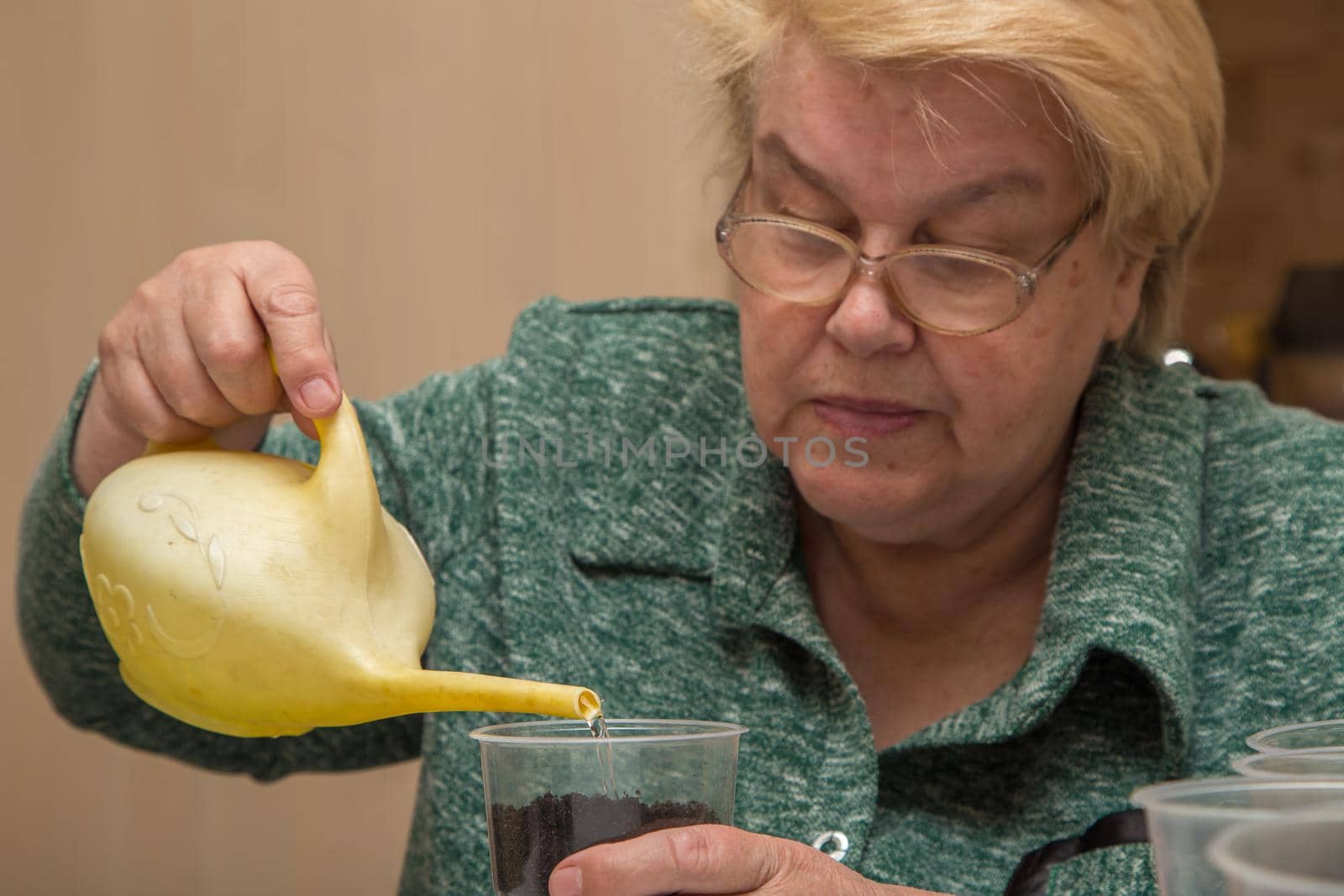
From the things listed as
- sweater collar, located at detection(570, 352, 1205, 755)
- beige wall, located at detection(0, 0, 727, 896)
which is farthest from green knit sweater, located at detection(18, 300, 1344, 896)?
beige wall, located at detection(0, 0, 727, 896)

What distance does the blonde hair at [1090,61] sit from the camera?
3.40 ft

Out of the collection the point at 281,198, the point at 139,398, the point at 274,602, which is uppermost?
the point at 281,198

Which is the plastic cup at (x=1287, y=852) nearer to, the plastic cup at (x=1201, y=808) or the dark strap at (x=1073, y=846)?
the plastic cup at (x=1201, y=808)

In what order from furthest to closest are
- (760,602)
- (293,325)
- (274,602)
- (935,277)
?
1. (760,602)
2. (935,277)
3. (293,325)
4. (274,602)

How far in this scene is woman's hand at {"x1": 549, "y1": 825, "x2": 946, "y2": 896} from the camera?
72 centimetres

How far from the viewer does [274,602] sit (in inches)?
33.2

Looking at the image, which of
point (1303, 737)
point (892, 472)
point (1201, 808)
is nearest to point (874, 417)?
point (892, 472)

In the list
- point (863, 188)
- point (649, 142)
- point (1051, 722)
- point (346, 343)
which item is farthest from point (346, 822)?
point (863, 188)

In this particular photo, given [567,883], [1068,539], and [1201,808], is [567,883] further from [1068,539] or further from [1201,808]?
[1068,539]

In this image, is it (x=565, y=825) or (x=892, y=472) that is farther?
(x=892, y=472)

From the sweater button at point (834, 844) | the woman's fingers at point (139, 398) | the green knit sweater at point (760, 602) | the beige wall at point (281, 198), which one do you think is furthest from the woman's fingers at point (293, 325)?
the beige wall at point (281, 198)

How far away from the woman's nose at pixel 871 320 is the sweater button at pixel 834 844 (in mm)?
395

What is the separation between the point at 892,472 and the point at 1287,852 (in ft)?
2.04

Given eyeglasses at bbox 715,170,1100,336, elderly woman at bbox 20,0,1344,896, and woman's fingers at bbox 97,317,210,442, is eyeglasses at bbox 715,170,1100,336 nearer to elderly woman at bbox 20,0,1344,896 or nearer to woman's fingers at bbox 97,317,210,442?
elderly woman at bbox 20,0,1344,896
